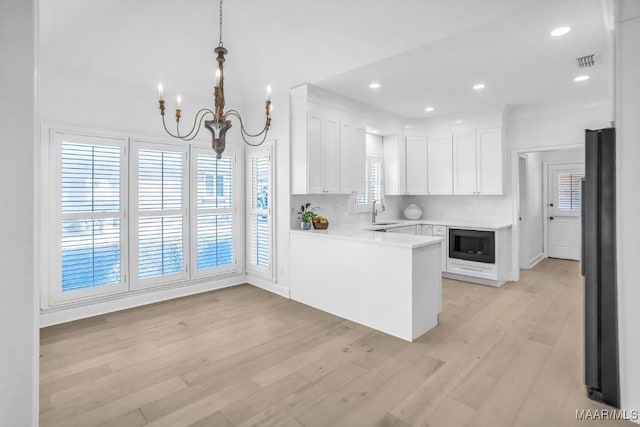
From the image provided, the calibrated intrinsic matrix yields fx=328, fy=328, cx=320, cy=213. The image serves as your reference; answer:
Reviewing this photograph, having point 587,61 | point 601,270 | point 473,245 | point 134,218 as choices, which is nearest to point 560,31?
point 587,61

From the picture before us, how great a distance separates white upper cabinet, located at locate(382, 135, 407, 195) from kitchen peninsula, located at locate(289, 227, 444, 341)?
252 centimetres

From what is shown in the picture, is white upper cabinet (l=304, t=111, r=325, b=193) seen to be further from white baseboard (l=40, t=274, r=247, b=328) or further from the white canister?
the white canister

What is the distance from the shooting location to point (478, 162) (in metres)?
5.51

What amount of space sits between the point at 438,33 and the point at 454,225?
319cm

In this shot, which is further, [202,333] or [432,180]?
[432,180]

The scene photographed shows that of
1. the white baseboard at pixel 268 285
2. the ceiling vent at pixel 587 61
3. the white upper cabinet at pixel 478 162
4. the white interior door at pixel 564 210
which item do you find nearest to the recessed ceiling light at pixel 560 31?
the ceiling vent at pixel 587 61

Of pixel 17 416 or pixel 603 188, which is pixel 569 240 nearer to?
pixel 603 188

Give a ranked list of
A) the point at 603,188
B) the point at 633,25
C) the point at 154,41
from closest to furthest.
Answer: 1. the point at 633,25
2. the point at 603,188
3. the point at 154,41

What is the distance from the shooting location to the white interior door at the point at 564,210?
6668 millimetres

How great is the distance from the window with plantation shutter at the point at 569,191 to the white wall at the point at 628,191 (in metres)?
5.70

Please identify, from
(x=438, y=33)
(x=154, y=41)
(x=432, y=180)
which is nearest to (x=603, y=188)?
(x=438, y=33)

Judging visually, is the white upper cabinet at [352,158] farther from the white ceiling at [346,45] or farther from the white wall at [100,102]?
the white wall at [100,102]

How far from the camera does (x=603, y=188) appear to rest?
215cm

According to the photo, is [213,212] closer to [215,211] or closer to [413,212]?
[215,211]
